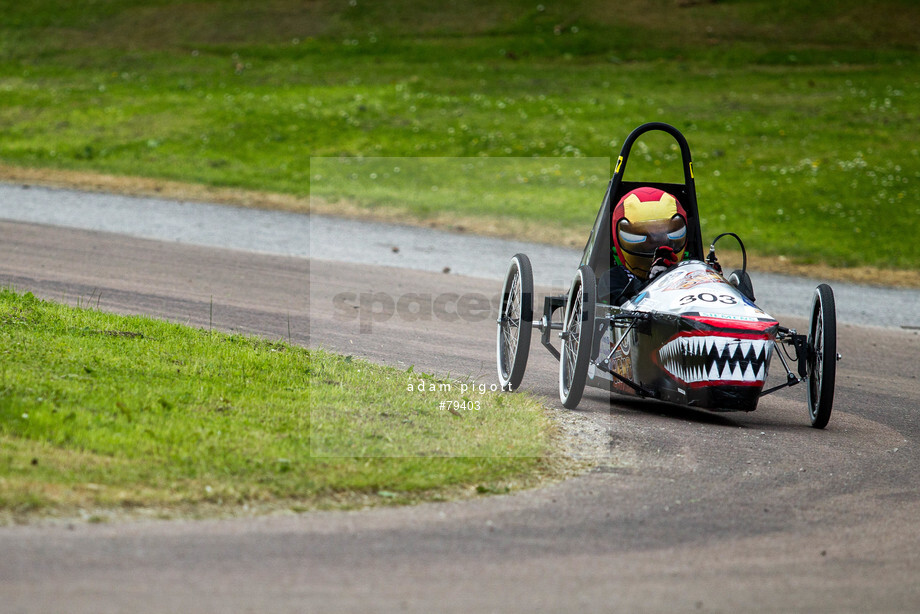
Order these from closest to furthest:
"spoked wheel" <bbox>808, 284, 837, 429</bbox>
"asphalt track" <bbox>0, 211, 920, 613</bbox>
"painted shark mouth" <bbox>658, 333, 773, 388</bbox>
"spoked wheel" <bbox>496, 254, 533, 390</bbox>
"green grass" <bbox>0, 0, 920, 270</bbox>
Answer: "asphalt track" <bbox>0, 211, 920, 613</bbox> < "painted shark mouth" <bbox>658, 333, 773, 388</bbox> < "spoked wheel" <bbox>808, 284, 837, 429</bbox> < "spoked wheel" <bbox>496, 254, 533, 390</bbox> < "green grass" <bbox>0, 0, 920, 270</bbox>

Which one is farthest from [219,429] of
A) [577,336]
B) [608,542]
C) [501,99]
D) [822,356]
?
[501,99]

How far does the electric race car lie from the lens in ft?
24.5

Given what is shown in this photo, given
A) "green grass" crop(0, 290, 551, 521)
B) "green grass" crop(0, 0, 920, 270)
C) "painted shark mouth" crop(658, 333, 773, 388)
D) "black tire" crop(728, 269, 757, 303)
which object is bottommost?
"green grass" crop(0, 290, 551, 521)

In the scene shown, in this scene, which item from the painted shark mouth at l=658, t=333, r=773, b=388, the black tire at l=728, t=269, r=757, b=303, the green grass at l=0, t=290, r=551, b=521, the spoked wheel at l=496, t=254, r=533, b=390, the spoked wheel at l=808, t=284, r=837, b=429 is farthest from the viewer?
the black tire at l=728, t=269, r=757, b=303

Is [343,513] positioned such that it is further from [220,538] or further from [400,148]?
[400,148]

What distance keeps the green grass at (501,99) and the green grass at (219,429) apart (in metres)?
11.4

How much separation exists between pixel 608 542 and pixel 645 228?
173 inches

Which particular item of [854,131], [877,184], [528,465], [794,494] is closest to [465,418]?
[528,465]

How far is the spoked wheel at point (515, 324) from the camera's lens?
8320mm

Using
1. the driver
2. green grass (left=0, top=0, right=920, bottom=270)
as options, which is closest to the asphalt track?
the driver

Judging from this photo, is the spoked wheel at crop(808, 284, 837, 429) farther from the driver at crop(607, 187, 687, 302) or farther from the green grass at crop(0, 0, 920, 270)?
the green grass at crop(0, 0, 920, 270)

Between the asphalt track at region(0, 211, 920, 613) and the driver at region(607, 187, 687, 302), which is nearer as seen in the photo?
the asphalt track at region(0, 211, 920, 613)

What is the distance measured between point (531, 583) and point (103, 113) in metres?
24.3

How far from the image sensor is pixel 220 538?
4.85 metres
